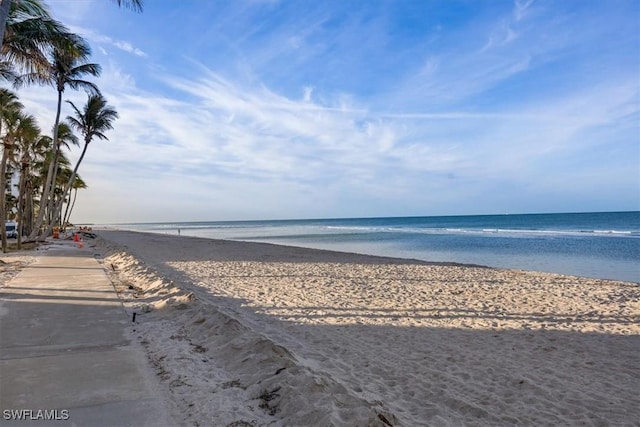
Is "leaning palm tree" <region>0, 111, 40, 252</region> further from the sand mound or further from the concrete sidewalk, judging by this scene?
the sand mound

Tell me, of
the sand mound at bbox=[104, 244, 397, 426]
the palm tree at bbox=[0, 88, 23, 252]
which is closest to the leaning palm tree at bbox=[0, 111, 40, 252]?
the palm tree at bbox=[0, 88, 23, 252]

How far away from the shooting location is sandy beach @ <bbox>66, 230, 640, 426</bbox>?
3096 millimetres

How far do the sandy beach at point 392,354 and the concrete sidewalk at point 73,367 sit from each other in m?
0.24

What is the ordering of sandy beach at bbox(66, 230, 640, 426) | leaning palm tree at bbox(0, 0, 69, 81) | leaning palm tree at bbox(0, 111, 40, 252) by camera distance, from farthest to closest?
1. leaning palm tree at bbox(0, 111, 40, 252)
2. leaning palm tree at bbox(0, 0, 69, 81)
3. sandy beach at bbox(66, 230, 640, 426)

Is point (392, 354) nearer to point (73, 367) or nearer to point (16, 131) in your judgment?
point (73, 367)

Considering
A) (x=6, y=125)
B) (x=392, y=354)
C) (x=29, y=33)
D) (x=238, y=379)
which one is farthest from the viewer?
(x=6, y=125)

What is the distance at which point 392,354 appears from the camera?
182 inches

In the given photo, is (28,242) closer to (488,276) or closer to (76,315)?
(76,315)

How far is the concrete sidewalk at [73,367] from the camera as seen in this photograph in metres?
2.71

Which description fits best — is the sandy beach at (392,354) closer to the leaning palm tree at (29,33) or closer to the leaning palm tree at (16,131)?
the leaning palm tree at (29,33)

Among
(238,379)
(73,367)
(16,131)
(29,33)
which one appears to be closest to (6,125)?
(16,131)

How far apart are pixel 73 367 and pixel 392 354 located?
3163mm

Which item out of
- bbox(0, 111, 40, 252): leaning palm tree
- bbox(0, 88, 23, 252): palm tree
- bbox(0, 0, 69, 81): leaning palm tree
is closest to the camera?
bbox(0, 0, 69, 81): leaning palm tree

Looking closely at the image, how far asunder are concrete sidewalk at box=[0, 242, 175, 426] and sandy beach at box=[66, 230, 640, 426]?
0.24 m
